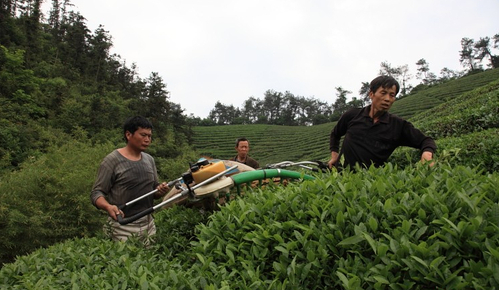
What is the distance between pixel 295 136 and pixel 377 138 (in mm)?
44746

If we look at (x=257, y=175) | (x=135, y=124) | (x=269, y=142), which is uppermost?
(x=135, y=124)

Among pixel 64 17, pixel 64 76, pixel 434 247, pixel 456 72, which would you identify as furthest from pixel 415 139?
pixel 456 72

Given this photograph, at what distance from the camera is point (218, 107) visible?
309 ft

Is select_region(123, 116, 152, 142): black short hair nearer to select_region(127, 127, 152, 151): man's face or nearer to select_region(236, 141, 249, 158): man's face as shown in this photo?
select_region(127, 127, 152, 151): man's face

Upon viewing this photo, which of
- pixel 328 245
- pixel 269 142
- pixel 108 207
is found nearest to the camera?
pixel 328 245

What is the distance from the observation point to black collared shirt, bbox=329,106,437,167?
8.68 feet

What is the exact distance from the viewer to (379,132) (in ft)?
9.02

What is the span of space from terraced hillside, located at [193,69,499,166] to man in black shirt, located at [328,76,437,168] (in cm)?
2117

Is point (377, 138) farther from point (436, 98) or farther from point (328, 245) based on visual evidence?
point (436, 98)

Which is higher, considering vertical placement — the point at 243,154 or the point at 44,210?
the point at 243,154

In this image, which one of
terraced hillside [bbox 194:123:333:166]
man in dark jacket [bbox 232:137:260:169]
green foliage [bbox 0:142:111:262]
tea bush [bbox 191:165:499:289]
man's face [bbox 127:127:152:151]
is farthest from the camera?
terraced hillside [bbox 194:123:333:166]

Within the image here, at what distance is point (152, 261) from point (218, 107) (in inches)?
3681

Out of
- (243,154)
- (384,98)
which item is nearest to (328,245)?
(384,98)

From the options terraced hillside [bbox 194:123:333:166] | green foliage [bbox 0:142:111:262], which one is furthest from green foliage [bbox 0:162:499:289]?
terraced hillside [bbox 194:123:333:166]
